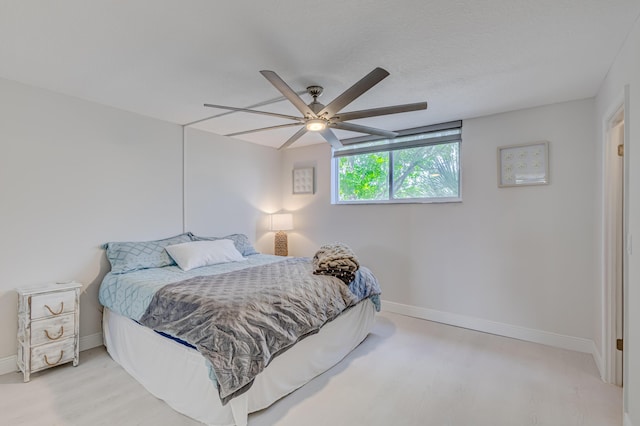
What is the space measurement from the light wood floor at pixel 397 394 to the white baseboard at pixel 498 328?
4.4 inches

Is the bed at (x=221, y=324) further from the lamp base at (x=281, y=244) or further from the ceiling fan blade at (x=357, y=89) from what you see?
the lamp base at (x=281, y=244)

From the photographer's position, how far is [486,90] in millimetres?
2740

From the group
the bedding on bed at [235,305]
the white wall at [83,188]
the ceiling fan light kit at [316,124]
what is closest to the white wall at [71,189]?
the white wall at [83,188]

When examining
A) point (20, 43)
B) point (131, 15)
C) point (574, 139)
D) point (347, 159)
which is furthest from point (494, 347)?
point (20, 43)

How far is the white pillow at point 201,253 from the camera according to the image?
3.18 m

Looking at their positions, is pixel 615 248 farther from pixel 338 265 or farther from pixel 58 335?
pixel 58 335

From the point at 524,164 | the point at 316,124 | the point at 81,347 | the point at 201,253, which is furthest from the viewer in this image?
the point at 201,253

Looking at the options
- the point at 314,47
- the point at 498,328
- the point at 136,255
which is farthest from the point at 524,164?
the point at 136,255

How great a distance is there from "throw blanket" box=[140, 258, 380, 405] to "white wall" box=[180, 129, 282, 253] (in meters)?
1.47

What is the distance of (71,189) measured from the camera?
289 cm

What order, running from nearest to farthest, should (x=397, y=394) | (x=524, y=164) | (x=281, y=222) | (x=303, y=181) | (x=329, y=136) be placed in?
(x=397, y=394)
(x=329, y=136)
(x=524, y=164)
(x=281, y=222)
(x=303, y=181)

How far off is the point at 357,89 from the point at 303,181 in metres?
2.95

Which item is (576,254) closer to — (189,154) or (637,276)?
(637,276)

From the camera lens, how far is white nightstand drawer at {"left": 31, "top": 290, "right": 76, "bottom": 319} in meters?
2.44
